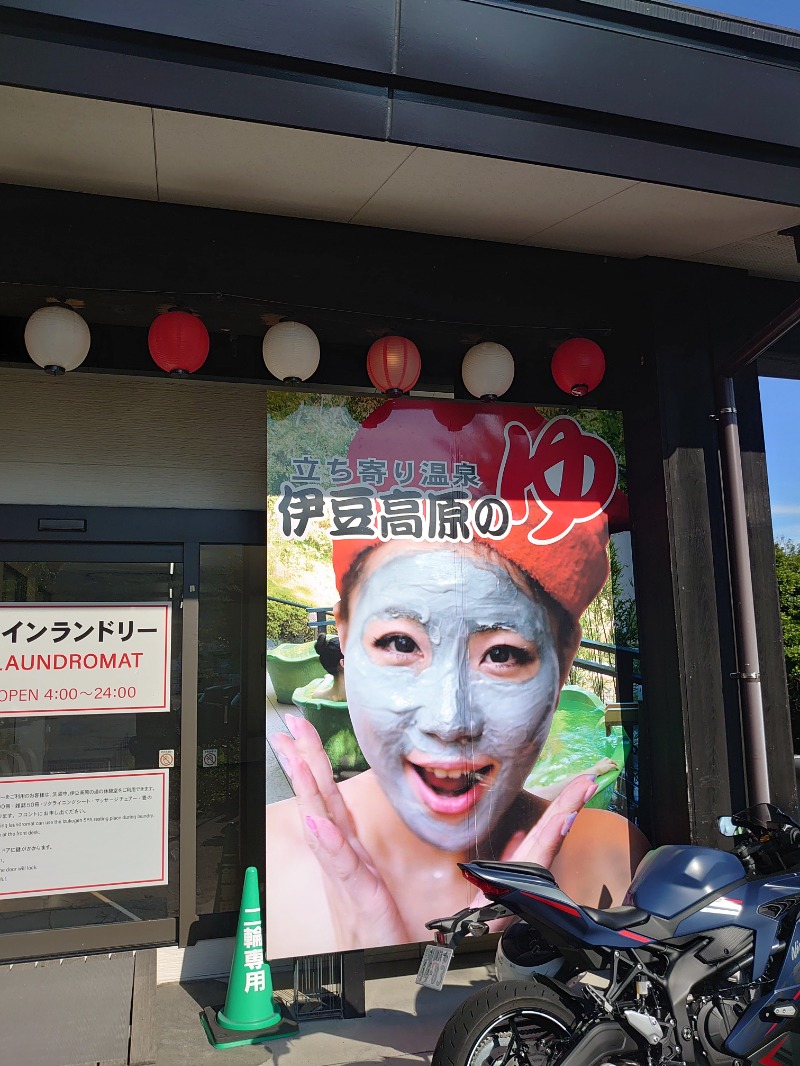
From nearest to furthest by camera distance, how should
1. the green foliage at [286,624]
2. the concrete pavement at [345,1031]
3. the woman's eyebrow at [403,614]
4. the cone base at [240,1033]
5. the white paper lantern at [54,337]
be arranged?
1. the concrete pavement at [345,1031]
2. the cone base at [240,1033]
3. the white paper lantern at [54,337]
4. the green foliage at [286,624]
5. the woman's eyebrow at [403,614]

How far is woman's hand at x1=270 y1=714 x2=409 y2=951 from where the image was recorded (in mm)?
4527

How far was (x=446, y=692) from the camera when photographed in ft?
15.6

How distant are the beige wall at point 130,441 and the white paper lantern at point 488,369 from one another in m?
1.33

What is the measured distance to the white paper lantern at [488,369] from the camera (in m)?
4.89

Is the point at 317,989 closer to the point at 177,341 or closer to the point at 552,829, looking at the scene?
the point at 552,829

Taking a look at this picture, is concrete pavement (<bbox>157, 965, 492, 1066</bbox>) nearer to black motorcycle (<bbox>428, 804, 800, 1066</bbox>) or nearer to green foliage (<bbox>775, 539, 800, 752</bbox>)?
black motorcycle (<bbox>428, 804, 800, 1066</bbox>)

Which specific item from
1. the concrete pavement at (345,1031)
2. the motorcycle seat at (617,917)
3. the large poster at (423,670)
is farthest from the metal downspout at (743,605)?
the concrete pavement at (345,1031)

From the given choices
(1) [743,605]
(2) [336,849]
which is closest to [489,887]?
(2) [336,849]

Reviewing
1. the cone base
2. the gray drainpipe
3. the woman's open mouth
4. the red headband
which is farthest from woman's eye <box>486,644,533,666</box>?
the cone base

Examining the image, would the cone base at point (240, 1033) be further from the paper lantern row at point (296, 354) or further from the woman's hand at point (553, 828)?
the paper lantern row at point (296, 354)

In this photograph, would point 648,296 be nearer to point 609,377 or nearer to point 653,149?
point 609,377

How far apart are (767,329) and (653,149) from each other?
1.29 meters

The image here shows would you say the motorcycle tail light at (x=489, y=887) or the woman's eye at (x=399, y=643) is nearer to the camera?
the motorcycle tail light at (x=489, y=887)

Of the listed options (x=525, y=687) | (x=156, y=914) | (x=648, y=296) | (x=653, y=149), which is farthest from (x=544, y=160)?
(x=156, y=914)
